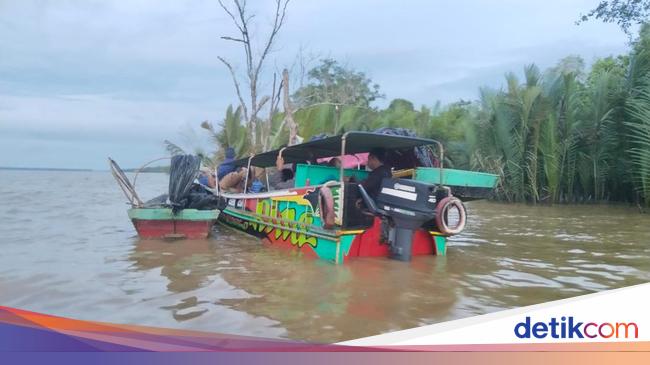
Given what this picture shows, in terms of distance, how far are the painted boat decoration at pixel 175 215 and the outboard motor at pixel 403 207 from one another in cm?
381

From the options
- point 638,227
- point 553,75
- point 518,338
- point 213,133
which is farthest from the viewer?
point 213,133

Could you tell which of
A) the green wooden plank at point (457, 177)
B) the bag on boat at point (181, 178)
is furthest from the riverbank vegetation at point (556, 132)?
the green wooden plank at point (457, 177)

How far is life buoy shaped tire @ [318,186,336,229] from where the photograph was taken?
281 inches

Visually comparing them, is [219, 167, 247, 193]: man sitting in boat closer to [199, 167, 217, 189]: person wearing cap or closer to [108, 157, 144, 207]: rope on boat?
[199, 167, 217, 189]: person wearing cap

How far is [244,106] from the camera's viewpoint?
19.6 meters

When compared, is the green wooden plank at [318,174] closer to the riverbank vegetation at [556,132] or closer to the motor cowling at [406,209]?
the motor cowling at [406,209]

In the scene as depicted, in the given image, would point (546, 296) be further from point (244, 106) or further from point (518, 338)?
point (244, 106)

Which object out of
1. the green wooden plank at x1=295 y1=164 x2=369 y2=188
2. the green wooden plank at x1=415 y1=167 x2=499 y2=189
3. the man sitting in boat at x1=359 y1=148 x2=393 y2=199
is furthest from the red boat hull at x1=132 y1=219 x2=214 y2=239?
the green wooden plank at x1=415 y1=167 x2=499 y2=189

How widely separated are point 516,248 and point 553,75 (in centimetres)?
1149

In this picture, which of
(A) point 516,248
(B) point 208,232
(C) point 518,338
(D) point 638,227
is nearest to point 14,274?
(B) point 208,232

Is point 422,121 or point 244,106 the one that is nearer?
point 244,106

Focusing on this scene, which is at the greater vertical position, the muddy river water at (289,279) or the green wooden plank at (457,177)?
the green wooden plank at (457,177)

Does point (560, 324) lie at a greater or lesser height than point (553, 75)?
lesser

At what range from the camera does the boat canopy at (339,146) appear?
759cm
